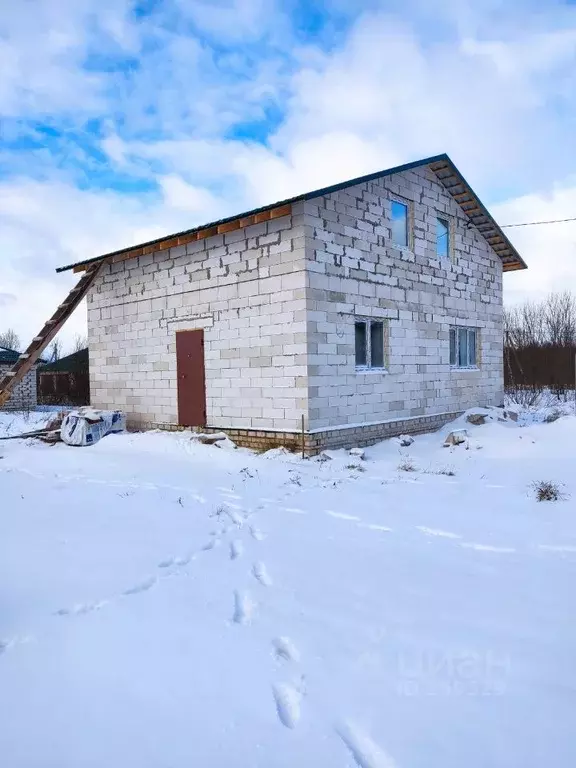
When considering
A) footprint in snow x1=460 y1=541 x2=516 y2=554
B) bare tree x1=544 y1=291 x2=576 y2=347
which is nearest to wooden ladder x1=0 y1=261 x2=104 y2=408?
footprint in snow x1=460 y1=541 x2=516 y2=554

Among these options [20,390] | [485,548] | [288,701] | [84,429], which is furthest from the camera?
[20,390]

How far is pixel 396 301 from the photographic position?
11227 millimetres

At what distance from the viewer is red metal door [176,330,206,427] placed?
36.2ft

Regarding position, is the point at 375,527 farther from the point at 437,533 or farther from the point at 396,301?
the point at 396,301

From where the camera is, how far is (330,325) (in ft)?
31.8

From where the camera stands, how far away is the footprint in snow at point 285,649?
9.66 ft

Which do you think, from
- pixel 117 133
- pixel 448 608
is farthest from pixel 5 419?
pixel 448 608

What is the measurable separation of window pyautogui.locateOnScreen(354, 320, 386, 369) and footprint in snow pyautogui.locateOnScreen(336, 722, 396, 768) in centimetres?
847

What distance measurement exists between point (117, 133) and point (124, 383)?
6.65 m

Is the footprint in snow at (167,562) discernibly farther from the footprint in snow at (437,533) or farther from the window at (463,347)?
the window at (463,347)

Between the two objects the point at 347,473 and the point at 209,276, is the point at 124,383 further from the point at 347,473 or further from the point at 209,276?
the point at 347,473

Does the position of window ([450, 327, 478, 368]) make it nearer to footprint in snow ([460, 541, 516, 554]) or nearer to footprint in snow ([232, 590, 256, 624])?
footprint in snow ([460, 541, 516, 554])

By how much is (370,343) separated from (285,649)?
326 inches

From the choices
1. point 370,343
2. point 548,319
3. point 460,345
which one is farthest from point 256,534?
point 548,319
